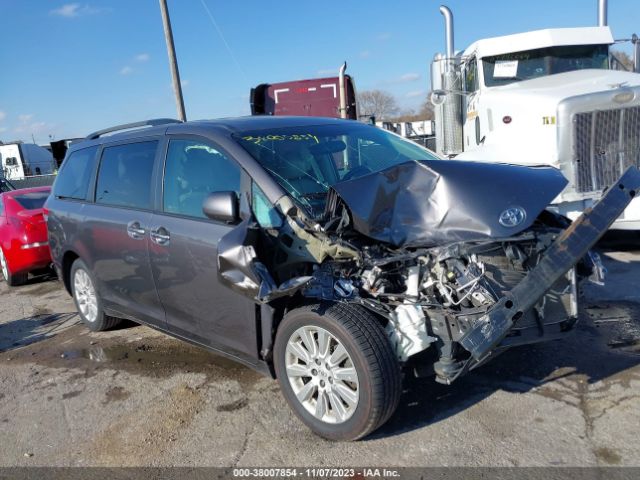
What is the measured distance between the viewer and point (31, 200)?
8.55 m

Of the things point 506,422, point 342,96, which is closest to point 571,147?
A: point 506,422

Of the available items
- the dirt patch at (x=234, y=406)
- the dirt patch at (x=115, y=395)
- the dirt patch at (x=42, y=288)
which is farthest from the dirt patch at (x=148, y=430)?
the dirt patch at (x=42, y=288)

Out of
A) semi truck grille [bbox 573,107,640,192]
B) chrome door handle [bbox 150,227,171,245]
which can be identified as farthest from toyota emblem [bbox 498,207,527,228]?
semi truck grille [bbox 573,107,640,192]

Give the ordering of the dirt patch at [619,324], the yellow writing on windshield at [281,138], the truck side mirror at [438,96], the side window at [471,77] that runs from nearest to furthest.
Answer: the yellow writing on windshield at [281,138] < the dirt patch at [619,324] < the truck side mirror at [438,96] < the side window at [471,77]

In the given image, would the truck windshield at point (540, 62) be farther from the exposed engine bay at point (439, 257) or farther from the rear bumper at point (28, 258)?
the rear bumper at point (28, 258)

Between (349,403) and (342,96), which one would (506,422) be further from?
(342,96)

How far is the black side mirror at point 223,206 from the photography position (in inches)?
139

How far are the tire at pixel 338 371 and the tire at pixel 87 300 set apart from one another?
276 centimetres

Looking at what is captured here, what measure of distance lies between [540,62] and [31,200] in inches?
313

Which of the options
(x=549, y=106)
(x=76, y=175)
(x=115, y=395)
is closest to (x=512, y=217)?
(x=115, y=395)

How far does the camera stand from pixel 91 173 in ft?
17.8

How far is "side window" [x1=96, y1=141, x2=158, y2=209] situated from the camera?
4559 mm

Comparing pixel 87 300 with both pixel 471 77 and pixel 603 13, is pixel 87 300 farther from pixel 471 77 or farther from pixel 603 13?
pixel 603 13

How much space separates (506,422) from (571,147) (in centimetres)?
451
